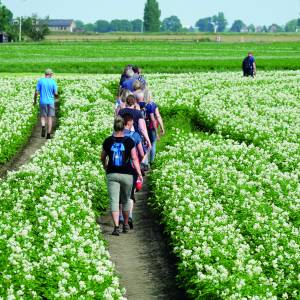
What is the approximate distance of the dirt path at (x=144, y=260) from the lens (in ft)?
42.0

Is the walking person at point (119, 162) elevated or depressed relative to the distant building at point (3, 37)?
elevated

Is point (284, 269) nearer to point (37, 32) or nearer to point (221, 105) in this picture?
point (221, 105)

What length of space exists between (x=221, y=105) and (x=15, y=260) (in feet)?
74.0

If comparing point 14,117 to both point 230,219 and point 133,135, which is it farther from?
point 230,219

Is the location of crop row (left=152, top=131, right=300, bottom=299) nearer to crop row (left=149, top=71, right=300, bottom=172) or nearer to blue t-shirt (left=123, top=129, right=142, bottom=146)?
blue t-shirt (left=123, top=129, right=142, bottom=146)

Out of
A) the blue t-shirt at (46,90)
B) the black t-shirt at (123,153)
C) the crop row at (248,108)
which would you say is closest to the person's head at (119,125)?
the black t-shirt at (123,153)

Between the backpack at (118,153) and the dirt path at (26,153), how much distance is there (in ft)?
23.9

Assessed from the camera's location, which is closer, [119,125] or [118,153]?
[119,125]

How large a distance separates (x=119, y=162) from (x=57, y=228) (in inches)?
77.3

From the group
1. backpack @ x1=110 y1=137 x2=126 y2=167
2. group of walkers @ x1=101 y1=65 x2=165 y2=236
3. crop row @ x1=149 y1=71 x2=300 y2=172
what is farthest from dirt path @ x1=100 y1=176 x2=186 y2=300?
crop row @ x1=149 y1=71 x2=300 y2=172

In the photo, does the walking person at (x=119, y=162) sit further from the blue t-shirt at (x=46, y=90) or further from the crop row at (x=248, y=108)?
the blue t-shirt at (x=46, y=90)

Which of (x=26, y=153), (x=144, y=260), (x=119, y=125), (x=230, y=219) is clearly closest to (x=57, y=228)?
(x=144, y=260)

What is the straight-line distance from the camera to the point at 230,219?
15.1 m

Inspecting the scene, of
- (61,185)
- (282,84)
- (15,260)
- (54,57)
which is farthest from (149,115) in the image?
(54,57)
